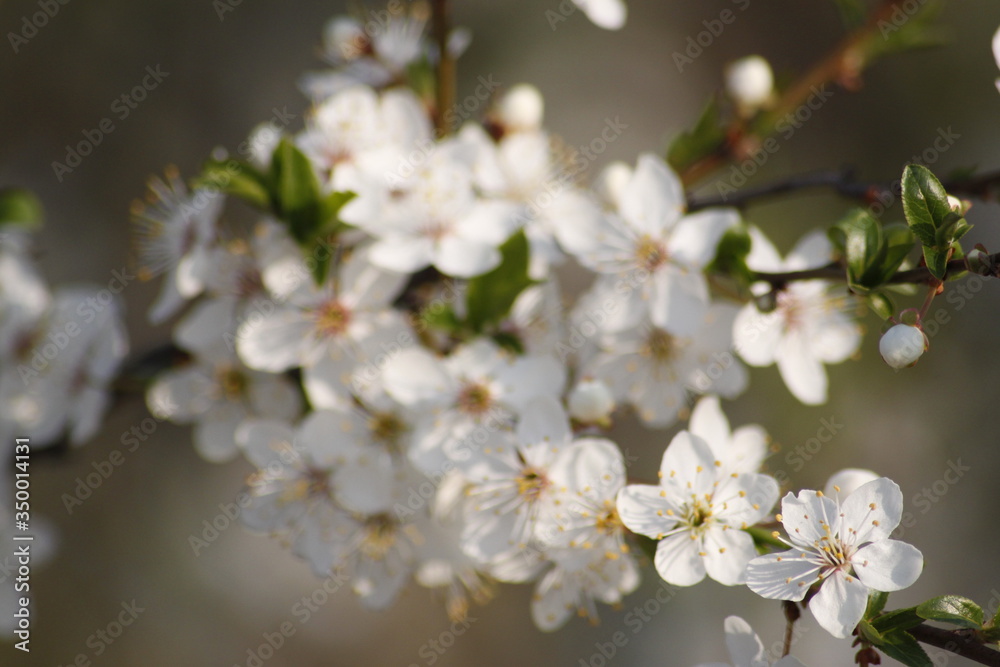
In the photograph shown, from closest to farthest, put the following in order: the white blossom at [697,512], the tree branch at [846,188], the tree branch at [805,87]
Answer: the white blossom at [697,512] < the tree branch at [846,188] < the tree branch at [805,87]

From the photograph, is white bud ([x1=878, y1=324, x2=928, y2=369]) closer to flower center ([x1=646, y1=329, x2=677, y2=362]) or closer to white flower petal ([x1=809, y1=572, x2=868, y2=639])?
white flower petal ([x1=809, y1=572, x2=868, y2=639])

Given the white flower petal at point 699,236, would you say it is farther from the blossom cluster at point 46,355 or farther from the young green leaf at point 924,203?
the blossom cluster at point 46,355

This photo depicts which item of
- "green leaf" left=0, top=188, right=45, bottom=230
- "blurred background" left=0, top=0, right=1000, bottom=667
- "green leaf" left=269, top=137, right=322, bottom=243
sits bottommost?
"blurred background" left=0, top=0, right=1000, bottom=667

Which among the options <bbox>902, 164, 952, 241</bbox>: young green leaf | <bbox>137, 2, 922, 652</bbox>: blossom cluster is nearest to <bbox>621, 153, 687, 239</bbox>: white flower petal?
<bbox>137, 2, 922, 652</bbox>: blossom cluster

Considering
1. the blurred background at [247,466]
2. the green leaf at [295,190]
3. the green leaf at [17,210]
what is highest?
the green leaf at [17,210]

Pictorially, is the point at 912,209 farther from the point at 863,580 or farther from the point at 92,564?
the point at 92,564

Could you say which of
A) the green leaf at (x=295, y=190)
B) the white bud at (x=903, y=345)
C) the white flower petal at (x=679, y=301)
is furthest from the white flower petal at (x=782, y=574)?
the green leaf at (x=295, y=190)

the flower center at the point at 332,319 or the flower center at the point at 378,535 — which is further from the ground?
the flower center at the point at 332,319
